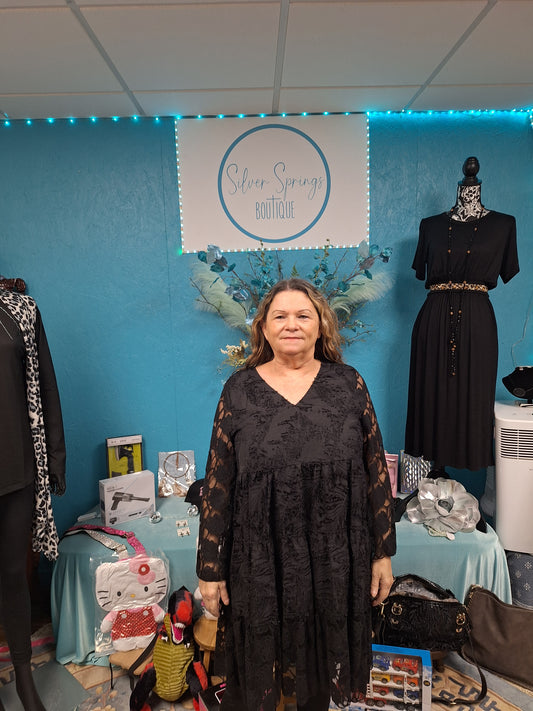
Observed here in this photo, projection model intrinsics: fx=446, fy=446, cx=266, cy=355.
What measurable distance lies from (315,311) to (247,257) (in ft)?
4.17

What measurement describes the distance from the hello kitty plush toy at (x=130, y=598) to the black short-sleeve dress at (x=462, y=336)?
144 centimetres

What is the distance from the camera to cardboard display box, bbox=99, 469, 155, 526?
2.23 m

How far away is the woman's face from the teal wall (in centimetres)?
125

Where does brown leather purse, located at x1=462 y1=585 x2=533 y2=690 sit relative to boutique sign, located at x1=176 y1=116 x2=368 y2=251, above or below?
below

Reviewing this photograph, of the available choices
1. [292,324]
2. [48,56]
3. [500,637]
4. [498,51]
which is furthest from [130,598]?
[498,51]

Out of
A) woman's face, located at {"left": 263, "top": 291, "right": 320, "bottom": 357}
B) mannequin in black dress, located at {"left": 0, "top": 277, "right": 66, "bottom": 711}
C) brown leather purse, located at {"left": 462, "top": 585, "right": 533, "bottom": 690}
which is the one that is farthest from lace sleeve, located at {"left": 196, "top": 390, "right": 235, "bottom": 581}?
brown leather purse, located at {"left": 462, "top": 585, "right": 533, "bottom": 690}

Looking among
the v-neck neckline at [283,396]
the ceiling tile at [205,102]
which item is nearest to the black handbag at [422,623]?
the v-neck neckline at [283,396]

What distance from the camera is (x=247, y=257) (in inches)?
98.0

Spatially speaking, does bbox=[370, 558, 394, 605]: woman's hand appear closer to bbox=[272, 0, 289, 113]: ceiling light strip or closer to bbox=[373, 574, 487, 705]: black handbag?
bbox=[373, 574, 487, 705]: black handbag

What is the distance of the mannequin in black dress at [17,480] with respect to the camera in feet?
5.20

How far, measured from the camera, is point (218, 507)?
1.24 meters

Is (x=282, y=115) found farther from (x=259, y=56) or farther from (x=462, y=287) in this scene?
(x=462, y=287)

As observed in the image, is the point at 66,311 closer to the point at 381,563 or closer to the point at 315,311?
the point at 315,311

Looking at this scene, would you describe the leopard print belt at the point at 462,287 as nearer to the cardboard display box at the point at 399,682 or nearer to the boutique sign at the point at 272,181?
the boutique sign at the point at 272,181
